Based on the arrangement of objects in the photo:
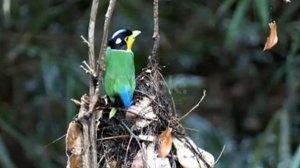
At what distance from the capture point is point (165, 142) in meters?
2.12

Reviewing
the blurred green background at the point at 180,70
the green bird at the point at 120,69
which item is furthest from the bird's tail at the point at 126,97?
the blurred green background at the point at 180,70

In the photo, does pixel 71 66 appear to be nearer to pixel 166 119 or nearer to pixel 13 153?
pixel 13 153

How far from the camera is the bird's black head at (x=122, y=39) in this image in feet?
7.52

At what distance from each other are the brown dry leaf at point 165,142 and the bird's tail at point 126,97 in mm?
104

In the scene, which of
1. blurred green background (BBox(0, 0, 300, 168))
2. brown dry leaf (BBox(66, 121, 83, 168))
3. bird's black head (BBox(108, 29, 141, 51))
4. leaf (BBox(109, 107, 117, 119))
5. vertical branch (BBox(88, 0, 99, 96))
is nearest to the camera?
vertical branch (BBox(88, 0, 99, 96))

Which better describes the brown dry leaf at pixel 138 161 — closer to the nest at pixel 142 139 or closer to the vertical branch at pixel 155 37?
the nest at pixel 142 139

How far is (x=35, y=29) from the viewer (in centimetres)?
445

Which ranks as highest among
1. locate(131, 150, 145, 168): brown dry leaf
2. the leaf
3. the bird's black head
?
the bird's black head

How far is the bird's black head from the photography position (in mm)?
2291

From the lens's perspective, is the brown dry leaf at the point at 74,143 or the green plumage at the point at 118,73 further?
the green plumage at the point at 118,73

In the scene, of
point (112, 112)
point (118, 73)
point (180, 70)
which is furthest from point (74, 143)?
point (180, 70)

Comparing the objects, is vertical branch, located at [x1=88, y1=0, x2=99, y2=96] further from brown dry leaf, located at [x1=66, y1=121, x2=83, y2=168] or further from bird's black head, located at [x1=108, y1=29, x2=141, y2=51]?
bird's black head, located at [x1=108, y1=29, x2=141, y2=51]

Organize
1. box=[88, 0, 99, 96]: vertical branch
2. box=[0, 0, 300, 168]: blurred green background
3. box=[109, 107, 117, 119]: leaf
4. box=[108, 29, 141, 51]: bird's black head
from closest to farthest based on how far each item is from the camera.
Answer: box=[88, 0, 99, 96]: vertical branch
box=[109, 107, 117, 119]: leaf
box=[108, 29, 141, 51]: bird's black head
box=[0, 0, 300, 168]: blurred green background

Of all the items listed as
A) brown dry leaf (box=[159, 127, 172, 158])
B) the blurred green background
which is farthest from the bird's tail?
the blurred green background
